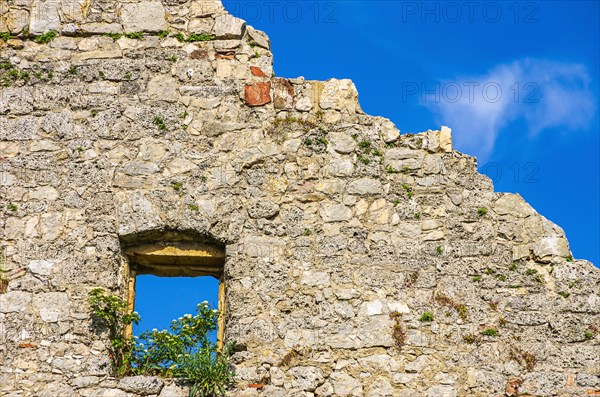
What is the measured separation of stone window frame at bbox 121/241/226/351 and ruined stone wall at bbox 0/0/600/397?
16cm

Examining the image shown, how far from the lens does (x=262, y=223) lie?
28.2ft

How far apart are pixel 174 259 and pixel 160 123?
1.20 metres

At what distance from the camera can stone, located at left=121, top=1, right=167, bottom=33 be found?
9180 mm

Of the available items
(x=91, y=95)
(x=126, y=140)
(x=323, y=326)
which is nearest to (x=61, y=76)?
(x=91, y=95)

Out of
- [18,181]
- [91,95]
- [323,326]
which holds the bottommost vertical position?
[323,326]

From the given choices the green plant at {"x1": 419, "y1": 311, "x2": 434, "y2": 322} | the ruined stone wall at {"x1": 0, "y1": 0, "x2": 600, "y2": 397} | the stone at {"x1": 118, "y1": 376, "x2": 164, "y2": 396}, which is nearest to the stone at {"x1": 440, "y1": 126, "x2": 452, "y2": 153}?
the ruined stone wall at {"x1": 0, "y1": 0, "x2": 600, "y2": 397}

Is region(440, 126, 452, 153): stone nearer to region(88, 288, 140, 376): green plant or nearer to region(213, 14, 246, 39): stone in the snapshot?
region(213, 14, 246, 39): stone

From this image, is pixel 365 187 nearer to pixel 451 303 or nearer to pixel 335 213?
pixel 335 213

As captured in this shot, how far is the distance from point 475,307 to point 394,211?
3.47 ft

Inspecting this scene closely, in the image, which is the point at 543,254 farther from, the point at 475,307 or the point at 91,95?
the point at 91,95

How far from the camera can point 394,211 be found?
863cm

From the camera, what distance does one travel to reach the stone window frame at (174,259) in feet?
28.5

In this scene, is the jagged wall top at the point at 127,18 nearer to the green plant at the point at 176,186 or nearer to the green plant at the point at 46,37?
the green plant at the point at 46,37

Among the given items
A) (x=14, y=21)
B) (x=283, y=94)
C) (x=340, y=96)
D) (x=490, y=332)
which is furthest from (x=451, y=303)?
(x=14, y=21)
